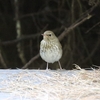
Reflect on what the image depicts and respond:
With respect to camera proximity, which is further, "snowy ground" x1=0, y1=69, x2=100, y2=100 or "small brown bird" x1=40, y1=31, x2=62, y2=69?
"small brown bird" x1=40, y1=31, x2=62, y2=69

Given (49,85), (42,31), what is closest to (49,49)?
(49,85)

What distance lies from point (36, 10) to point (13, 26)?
0.47 m

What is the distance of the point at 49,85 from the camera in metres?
3.09

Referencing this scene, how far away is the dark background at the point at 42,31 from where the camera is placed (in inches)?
234

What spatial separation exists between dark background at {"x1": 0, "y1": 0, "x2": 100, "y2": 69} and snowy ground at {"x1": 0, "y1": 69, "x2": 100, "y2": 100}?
2215 millimetres

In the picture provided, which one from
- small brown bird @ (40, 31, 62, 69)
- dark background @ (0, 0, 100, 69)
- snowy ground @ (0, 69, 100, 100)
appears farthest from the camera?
dark background @ (0, 0, 100, 69)

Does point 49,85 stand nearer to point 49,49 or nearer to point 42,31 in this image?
point 49,49

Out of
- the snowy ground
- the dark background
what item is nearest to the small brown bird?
the snowy ground

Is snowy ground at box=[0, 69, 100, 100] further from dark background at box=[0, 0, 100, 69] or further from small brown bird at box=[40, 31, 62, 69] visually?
dark background at box=[0, 0, 100, 69]

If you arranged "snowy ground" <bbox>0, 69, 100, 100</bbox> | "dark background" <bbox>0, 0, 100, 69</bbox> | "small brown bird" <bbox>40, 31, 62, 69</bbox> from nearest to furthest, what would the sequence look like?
"snowy ground" <bbox>0, 69, 100, 100</bbox> < "small brown bird" <bbox>40, 31, 62, 69</bbox> < "dark background" <bbox>0, 0, 100, 69</bbox>

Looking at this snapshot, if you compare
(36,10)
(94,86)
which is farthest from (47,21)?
(94,86)

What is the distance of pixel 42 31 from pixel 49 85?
3.33m

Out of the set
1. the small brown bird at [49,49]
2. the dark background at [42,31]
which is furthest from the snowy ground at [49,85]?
the dark background at [42,31]

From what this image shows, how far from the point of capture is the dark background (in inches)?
234
